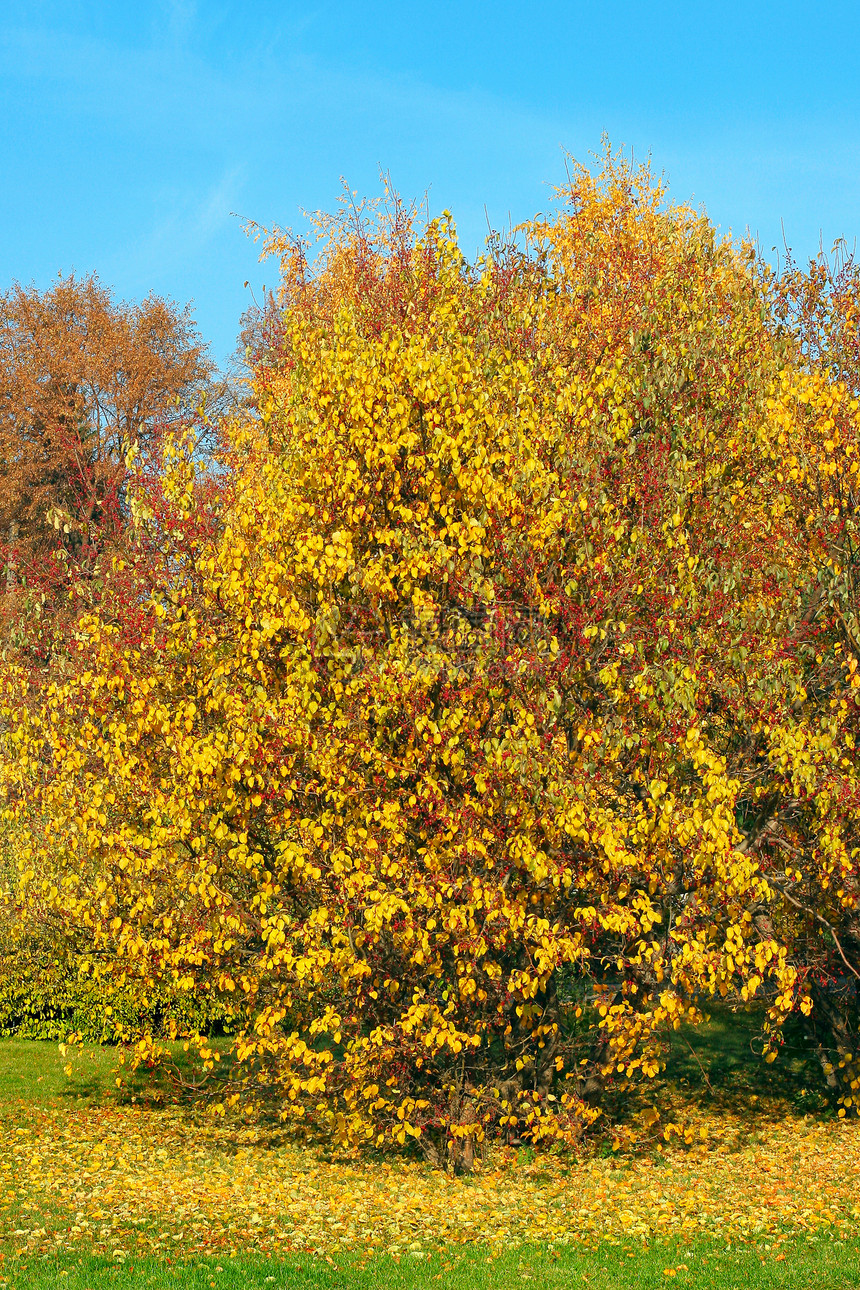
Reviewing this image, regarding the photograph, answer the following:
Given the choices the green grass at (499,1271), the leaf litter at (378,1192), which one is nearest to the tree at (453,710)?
the leaf litter at (378,1192)

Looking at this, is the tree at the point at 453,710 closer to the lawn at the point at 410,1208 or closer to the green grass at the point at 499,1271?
the lawn at the point at 410,1208

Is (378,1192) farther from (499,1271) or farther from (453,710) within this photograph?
(453,710)

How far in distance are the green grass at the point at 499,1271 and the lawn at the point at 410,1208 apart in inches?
0.8

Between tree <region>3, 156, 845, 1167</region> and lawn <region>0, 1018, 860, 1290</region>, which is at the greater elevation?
tree <region>3, 156, 845, 1167</region>

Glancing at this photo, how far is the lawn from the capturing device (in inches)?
298

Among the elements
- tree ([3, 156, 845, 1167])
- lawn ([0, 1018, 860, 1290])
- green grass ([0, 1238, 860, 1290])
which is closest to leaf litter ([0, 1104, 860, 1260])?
lawn ([0, 1018, 860, 1290])

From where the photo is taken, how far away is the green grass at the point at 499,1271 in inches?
287

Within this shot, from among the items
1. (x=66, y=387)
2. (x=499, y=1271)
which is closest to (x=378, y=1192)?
(x=499, y=1271)

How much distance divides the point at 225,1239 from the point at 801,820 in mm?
6138

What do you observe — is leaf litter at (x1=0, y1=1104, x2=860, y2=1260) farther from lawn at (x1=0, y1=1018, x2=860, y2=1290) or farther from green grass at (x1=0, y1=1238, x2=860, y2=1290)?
green grass at (x1=0, y1=1238, x2=860, y2=1290)

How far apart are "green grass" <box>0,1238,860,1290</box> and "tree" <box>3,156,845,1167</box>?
1.85 metres

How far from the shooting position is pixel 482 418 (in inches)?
376

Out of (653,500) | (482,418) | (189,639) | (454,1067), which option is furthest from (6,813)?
(653,500)

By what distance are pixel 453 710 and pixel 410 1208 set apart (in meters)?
4.05
